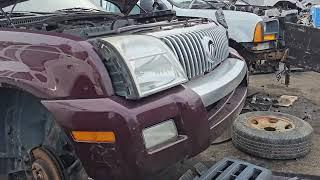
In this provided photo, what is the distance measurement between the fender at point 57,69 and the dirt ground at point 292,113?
77cm

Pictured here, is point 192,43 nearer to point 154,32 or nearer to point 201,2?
point 154,32

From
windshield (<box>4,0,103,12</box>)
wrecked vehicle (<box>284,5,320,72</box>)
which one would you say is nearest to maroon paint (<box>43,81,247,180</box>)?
windshield (<box>4,0,103,12</box>)

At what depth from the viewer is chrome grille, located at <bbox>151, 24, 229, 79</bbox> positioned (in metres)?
2.69

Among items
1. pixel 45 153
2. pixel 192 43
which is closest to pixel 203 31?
pixel 192 43

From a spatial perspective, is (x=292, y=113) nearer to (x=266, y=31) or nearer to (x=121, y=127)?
(x=266, y=31)

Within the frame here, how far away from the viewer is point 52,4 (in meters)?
3.54

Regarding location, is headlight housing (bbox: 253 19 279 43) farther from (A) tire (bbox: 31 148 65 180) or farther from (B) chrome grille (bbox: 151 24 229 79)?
(A) tire (bbox: 31 148 65 180)

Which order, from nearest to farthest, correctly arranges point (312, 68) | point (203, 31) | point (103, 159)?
point (103, 159) → point (203, 31) → point (312, 68)

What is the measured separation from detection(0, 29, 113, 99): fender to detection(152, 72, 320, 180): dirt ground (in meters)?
0.77

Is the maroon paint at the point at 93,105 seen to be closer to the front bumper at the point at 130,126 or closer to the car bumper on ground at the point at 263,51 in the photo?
the front bumper at the point at 130,126

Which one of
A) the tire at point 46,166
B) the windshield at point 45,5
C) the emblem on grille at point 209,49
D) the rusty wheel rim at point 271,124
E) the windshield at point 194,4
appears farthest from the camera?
the windshield at point 194,4

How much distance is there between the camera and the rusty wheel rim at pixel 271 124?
406 centimetres

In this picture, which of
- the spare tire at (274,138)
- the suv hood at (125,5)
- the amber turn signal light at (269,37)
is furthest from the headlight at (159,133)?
the amber turn signal light at (269,37)

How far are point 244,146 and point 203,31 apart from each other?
1.39 metres
